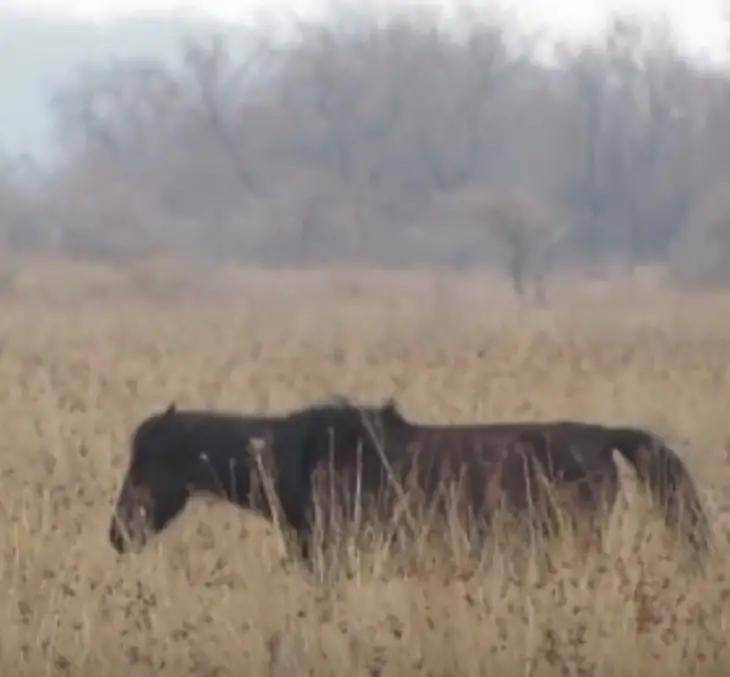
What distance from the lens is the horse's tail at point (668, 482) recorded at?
5.34 meters

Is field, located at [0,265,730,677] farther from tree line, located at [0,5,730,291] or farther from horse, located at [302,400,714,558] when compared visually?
tree line, located at [0,5,730,291]

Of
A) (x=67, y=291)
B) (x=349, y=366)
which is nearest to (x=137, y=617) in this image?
(x=349, y=366)

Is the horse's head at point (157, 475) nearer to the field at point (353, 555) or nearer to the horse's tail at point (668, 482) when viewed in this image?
the field at point (353, 555)

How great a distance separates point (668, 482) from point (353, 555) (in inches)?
48.0

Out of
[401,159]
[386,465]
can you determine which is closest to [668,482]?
[386,465]

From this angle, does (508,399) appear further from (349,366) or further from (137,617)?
(137,617)

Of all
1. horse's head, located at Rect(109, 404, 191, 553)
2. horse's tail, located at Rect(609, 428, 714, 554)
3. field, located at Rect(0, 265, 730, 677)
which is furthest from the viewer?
horse's head, located at Rect(109, 404, 191, 553)

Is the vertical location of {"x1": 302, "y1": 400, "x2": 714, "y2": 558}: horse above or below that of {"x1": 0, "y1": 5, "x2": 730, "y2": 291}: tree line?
below

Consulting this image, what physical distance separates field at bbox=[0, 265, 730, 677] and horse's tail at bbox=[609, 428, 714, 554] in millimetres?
95

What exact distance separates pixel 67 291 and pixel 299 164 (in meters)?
4.82

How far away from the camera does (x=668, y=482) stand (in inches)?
214

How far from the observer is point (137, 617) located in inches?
191

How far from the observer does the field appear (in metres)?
4.61

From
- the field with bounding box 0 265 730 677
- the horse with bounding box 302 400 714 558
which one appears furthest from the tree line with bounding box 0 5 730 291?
the horse with bounding box 302 400 714 558
